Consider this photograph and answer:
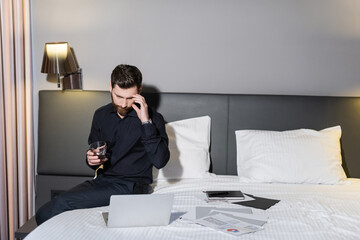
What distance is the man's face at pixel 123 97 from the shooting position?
2.87 m

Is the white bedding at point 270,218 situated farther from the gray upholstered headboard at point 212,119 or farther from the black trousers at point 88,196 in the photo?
the gray upholstered headboard at point 212,119

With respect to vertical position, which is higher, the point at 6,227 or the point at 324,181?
the point at 324,181

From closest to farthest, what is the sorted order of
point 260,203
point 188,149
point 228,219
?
point 228,219 → point 260,203 → point 188,149

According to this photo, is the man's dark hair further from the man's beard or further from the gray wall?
the gray wall

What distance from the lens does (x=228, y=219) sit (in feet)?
7.57

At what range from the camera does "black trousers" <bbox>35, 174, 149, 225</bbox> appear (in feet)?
8.84

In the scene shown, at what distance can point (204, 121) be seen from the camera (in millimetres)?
3412

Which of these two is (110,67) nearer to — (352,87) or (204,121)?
(204,121)

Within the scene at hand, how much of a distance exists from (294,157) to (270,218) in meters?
0.85

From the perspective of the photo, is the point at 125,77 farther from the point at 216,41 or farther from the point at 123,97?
the point at 216,41

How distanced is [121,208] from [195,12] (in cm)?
189

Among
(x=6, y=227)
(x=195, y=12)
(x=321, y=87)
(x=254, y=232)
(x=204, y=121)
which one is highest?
(x=195, y=12)

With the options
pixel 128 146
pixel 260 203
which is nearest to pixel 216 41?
pixel 128 146

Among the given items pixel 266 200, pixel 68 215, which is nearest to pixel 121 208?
pixel 68 215
